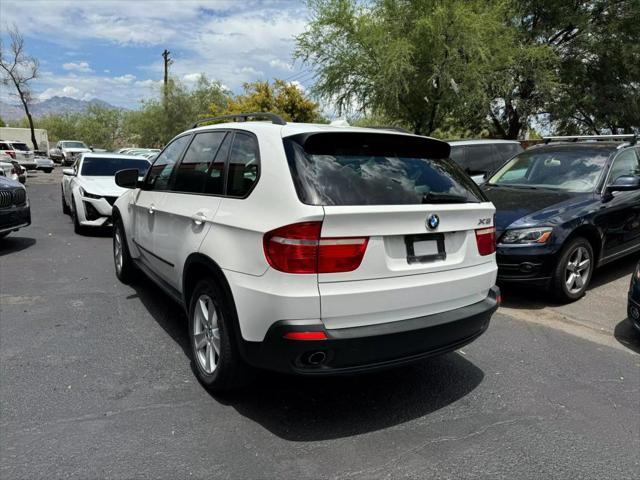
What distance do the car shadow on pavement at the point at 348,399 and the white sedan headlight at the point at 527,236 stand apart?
5.93 ft

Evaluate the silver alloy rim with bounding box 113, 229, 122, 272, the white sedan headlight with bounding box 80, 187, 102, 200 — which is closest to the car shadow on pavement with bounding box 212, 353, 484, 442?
the silver alloy rim with bounding box 113, 229, 122, 272

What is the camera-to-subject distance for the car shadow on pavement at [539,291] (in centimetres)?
539

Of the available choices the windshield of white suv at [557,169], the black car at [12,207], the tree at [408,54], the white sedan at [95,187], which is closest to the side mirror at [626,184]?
the windshield of white suv at [557,169]

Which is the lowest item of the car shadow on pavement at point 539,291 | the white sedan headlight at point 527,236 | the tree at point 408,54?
the car shadow on pavement at point 539,291

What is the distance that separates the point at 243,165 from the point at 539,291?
13.5ft

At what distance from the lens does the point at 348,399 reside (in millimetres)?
3283

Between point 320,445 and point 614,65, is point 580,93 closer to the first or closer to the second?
point 614,65

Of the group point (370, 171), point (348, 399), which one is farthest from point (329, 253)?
point (348, 399)

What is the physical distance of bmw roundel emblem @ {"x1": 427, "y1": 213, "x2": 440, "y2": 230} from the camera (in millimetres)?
2895

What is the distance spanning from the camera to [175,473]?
250cm

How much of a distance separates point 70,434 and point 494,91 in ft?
56.7

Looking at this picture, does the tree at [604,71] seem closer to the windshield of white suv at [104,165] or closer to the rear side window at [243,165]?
the windshield of white suv at [104,165]

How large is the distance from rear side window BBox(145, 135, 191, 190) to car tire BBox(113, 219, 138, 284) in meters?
1.08

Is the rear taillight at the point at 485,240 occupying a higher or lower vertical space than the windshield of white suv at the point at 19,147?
lower
